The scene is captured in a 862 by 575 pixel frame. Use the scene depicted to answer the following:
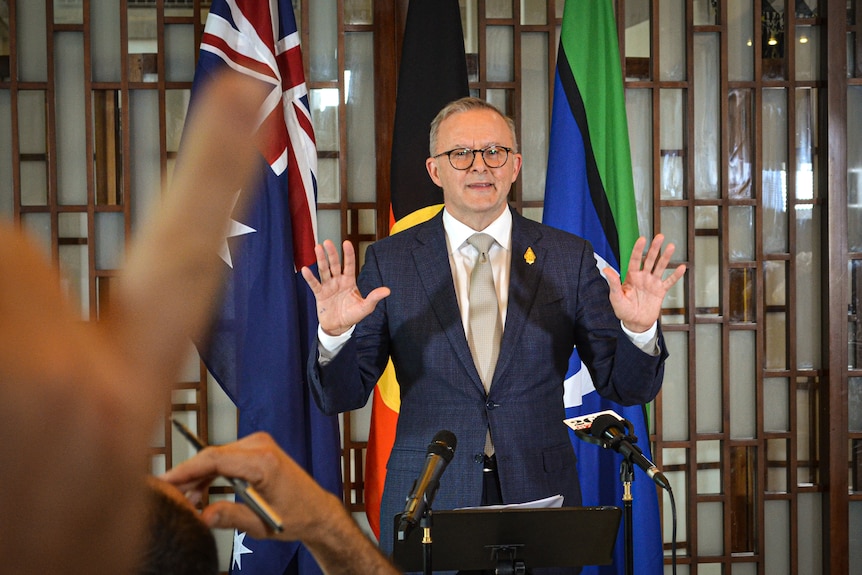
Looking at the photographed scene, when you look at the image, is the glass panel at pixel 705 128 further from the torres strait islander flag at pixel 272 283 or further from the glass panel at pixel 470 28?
the torres strait islander flag at pixel 272 283

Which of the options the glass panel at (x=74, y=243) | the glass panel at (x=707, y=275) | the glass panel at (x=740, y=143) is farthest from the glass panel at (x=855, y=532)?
the glass panel at (x=74, y=243)

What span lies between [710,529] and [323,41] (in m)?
3.03

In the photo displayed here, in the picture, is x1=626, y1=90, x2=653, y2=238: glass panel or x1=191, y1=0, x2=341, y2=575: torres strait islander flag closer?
x1=191, y1=0, x2=341, y2=575: torres strait islander flag

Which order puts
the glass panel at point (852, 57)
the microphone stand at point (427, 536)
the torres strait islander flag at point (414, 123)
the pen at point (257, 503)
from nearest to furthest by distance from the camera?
1. the pen at point (257, 503)
2. the microphone stand at point (427, 536)
3. the torres strait islander flag at point (414, 123)
4. the glass panel at point (852, 57)

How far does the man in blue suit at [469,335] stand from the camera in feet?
8.25

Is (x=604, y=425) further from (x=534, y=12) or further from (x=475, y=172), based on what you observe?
(x=534, y=12)

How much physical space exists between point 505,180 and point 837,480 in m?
2.53

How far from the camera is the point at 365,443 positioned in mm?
4070

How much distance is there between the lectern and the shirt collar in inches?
41.0

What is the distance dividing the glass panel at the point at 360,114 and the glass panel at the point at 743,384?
6.36 ft

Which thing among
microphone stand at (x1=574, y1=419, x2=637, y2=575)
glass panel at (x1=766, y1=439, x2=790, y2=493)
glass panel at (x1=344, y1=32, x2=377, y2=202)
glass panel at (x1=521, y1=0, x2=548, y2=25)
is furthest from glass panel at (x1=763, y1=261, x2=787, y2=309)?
microphone stand at (x1=574, y1=419, x2=637, y2=575)

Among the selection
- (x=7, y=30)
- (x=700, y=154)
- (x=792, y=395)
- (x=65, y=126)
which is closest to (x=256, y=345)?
(x=65, y=126)

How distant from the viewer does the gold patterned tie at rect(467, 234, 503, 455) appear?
2.69m

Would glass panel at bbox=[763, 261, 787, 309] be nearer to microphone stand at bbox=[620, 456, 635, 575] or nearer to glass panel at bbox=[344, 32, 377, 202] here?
glass panel at bbox=[344, 32, 377, 202]
